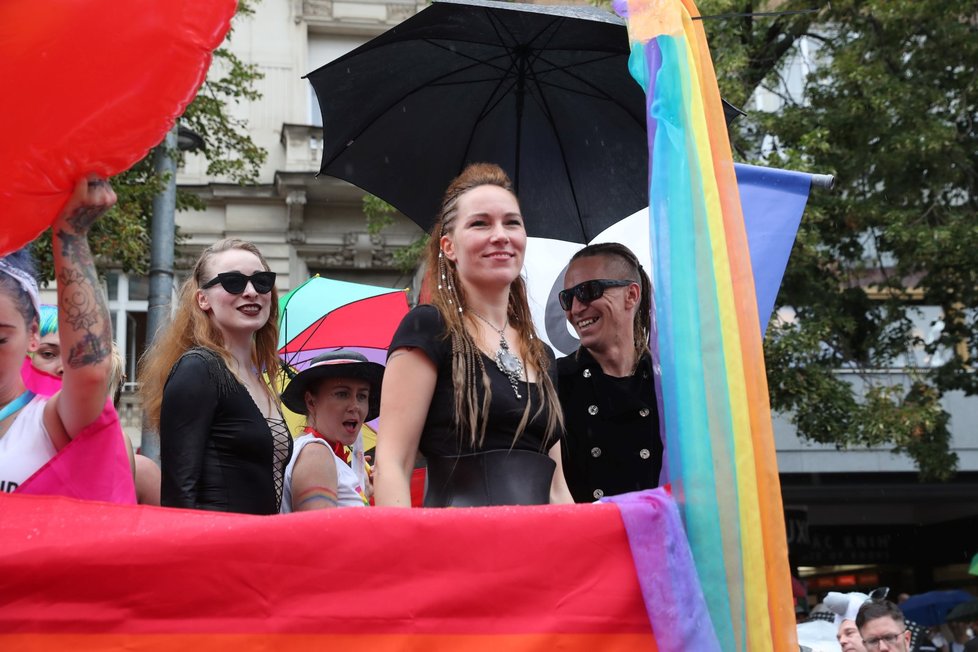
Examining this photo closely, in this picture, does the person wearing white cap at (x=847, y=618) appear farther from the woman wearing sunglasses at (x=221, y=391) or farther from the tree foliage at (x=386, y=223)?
the tree foliage at (x=386, y=223)

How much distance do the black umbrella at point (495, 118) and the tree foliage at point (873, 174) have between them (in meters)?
→ 7.45

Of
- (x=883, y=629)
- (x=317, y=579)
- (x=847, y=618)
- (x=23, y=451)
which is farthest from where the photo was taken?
(x=847, y=618)

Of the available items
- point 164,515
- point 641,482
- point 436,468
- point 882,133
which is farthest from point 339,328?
point 882,133

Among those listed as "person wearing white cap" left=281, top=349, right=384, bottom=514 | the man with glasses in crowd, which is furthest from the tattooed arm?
the man with glasses in crowd

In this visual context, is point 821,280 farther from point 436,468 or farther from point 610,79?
point 436,468

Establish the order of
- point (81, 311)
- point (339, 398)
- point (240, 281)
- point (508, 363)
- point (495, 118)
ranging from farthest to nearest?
1. point (495, 118)
2. point (339, 398)
3. point (240, 281)
4. point (508, 363)
5. point (81, 311)

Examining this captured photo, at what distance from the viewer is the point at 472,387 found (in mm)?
2453

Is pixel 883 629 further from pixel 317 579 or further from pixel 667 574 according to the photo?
Answer: pixel 317 579

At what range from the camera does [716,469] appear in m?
1.94

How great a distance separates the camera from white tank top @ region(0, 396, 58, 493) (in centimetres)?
228

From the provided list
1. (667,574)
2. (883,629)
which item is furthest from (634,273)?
(883,629)

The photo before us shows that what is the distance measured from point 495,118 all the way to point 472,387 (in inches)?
81.1

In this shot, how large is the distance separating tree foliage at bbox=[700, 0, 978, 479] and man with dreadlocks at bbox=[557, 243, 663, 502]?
8200 mm

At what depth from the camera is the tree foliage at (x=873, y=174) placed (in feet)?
38.0
